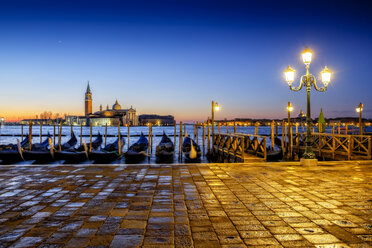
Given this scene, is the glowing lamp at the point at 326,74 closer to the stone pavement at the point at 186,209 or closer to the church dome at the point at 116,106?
the stone pavement at the point at 186,209

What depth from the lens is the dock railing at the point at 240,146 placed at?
8966 mm

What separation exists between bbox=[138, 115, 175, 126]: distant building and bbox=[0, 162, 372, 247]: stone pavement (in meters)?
118

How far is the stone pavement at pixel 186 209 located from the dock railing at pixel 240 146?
4188mm

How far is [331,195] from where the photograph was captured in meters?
3.27

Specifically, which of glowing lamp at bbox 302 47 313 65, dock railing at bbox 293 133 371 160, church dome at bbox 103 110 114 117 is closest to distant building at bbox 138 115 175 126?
church dome at bbox 103 110 114 117

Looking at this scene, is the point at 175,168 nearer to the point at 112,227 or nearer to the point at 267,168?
the point at 267,168

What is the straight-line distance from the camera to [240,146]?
10.2 m

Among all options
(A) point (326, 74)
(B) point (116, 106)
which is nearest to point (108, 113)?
(B) point (116, 106)

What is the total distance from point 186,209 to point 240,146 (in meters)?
7.73

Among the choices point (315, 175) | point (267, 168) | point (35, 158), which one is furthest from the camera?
point (35, 158)

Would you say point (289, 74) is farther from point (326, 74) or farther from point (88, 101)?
point (88, 101)

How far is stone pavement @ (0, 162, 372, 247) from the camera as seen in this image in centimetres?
205

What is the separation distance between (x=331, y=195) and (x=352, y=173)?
1965 millimetres

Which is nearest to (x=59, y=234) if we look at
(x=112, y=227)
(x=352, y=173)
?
(x=112, y=227)
